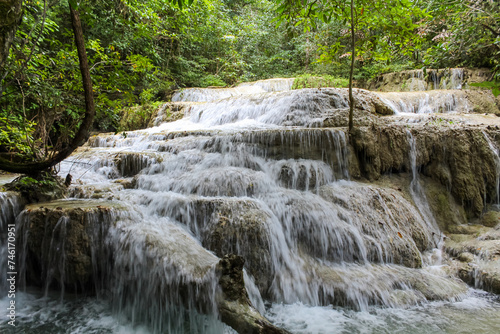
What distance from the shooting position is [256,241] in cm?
357

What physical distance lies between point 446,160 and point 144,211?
6.18 meters

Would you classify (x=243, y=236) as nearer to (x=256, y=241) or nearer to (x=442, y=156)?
(x=256, y=241)

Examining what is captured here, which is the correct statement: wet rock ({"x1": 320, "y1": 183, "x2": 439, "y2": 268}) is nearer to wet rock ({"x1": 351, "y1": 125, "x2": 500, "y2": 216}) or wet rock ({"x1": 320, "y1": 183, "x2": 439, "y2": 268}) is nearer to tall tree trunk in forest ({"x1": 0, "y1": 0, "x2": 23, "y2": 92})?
wet rock ({"x1": 351, "y1": 125, "x2": 500, "y2": 216})

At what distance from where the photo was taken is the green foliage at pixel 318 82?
12.3 meters

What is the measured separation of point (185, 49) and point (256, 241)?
15.2 meters

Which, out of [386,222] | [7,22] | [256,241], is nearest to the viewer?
[7,22]

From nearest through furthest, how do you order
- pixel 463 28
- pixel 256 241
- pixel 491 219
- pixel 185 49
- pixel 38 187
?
pixel 256 241
pixel 38 187
pixel 463 28
pixel 491 219
pixel 185 49

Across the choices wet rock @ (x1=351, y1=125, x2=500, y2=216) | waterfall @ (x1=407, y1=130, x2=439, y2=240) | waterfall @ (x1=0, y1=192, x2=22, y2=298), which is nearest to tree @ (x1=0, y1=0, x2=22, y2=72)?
waterfall @ (x1=0, y1=192, x2=22, y2=298)

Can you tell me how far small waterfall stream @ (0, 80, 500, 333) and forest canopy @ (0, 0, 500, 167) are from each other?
4.77 feet

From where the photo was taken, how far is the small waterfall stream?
286cm

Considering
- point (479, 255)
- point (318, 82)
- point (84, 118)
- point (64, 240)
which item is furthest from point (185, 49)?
point (479, 255)

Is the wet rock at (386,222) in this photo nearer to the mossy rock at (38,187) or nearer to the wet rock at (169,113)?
the mossy rock at (38,187)

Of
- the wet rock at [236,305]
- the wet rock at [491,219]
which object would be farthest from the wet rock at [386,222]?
the wet rock at [236,305]

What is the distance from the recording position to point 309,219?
13.4 ft
